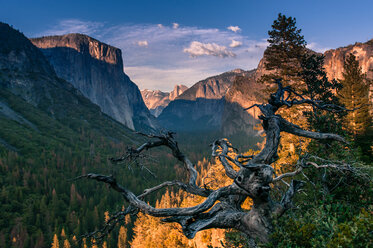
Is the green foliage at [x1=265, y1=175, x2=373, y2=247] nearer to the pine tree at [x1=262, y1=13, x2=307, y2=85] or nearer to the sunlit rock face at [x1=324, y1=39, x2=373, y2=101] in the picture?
the pine tree at [x1=262, y1=13, x2=307, y2=85]

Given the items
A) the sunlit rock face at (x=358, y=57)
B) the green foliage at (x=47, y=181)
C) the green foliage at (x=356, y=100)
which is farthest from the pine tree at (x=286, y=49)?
the sunlit rock face at (x=358, y=57)

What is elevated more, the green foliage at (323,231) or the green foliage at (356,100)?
the green foliage at (356,100)

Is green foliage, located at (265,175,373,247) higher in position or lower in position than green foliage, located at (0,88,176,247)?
higher

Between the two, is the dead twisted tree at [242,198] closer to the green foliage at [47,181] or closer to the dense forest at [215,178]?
the dense forest at [215,178]

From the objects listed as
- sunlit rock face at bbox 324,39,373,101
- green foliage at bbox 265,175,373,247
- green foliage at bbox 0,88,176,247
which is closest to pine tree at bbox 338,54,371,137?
green foliage at bbox 0,88,176,247

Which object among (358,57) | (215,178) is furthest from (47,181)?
(358,57)

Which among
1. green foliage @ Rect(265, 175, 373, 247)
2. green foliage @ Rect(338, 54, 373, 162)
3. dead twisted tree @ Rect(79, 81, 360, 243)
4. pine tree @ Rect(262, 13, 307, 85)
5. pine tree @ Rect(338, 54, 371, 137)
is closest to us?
green foliage @ Rect(265, 175, 373, 247)

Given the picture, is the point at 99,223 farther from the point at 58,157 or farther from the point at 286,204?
the point at 286,204

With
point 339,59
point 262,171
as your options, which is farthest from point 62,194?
point 339,59

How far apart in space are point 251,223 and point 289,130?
10.6 feet

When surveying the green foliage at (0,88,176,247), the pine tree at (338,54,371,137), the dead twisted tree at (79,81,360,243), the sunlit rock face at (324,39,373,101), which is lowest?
the green foliage at (0,88,176,247)

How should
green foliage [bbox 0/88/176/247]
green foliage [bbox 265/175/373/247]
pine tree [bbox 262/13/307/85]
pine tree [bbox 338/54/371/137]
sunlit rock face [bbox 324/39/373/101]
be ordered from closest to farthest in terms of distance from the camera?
1. green foliage [bbox 265/175/373/247]
2. pine tree [bbox 262/13/307/85]
3. pine tree [bbox 338/54/371/137]
4. green foliage [bbox 0/88/176/247]
5. sunlit rock face [bbox 324/39/373/101]

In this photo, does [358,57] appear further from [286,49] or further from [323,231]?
[323,231]

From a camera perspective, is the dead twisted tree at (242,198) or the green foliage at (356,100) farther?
the green foliage at (356,100)
